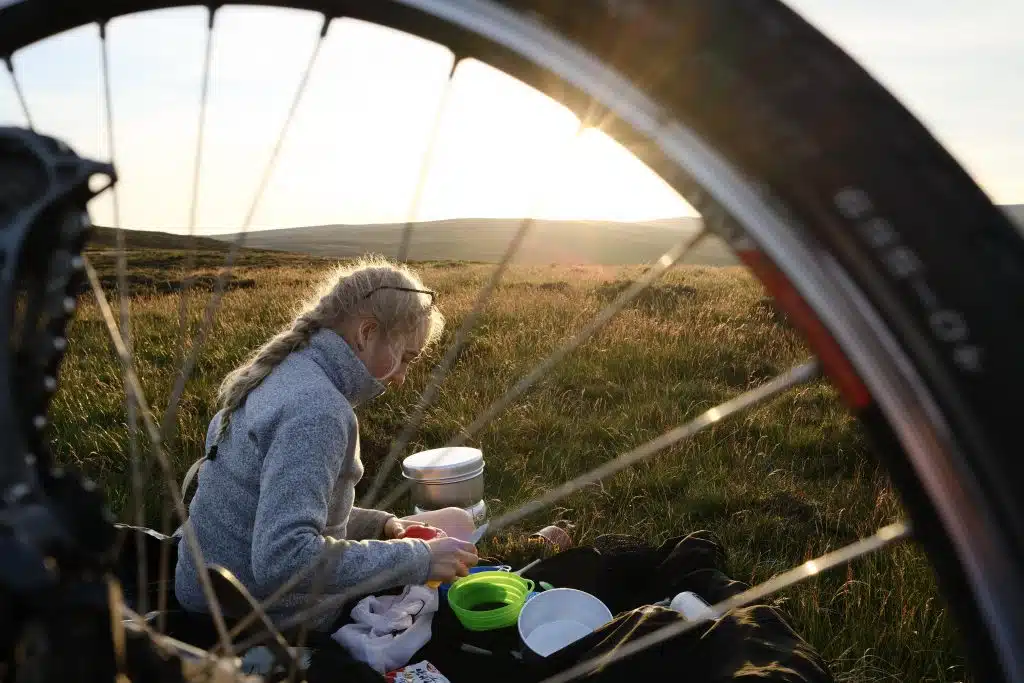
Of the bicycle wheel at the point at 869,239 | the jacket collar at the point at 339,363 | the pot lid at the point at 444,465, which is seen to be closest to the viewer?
the bicycle wheel at the point at 869,239

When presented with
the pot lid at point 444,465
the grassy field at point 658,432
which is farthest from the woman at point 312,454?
the grassy field at point 658,432

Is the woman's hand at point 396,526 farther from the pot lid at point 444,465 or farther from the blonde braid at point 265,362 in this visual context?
the blonde braid at point 265,362

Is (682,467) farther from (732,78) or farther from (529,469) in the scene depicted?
(732,78)

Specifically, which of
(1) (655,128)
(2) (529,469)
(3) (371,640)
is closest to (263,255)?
(2) (529,469)

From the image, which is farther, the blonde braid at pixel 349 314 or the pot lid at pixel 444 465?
the pot lid at pixel 444 465

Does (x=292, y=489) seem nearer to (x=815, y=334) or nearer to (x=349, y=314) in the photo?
(x=349, y=314)

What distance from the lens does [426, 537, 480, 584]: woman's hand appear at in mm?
1992

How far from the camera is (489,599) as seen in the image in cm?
227

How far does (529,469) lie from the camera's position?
3.45m

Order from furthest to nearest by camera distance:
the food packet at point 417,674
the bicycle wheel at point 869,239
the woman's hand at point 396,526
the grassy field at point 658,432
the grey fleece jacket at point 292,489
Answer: the woman's hand at point 396,526
the grassy field at point 658,432
the food packet at point 417,674
the grey fleece jacket at point 292,489
the bicycle wheel at point 869,239

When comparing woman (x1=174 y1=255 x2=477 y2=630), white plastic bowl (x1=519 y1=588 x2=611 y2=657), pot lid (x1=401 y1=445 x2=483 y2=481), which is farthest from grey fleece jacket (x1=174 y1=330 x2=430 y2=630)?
pot lid (x1=401 y1=445 x2=483 y2=481)

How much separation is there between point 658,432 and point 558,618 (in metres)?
1.67

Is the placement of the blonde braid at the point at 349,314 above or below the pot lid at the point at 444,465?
above

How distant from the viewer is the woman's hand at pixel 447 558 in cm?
199
